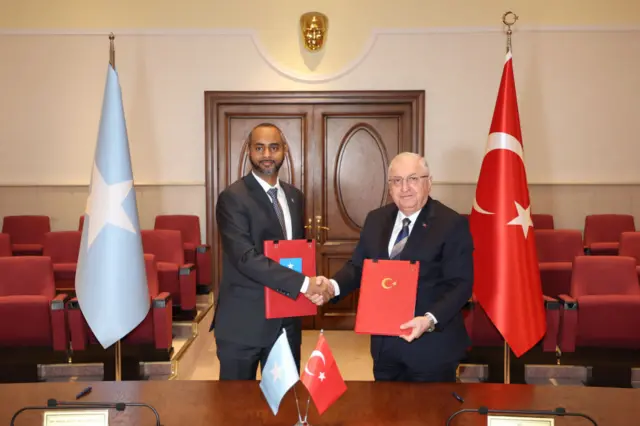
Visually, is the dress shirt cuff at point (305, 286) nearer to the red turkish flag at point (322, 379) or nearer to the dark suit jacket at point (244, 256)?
the dark suit jacket at point (244, 256)

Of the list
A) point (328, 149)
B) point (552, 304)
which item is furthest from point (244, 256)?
point (328, 149)

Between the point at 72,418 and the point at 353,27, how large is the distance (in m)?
5.38

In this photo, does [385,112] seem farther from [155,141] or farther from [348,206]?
[155,141]

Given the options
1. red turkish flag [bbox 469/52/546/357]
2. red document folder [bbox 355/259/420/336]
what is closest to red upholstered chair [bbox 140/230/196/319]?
red turkish flag [bbox 469/52/546/357]

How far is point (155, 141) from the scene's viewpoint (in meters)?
6.43

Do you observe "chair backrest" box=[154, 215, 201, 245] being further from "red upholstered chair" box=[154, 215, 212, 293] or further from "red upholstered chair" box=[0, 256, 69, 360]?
"red upholstered chair" box=[0, 256, 69, 360]

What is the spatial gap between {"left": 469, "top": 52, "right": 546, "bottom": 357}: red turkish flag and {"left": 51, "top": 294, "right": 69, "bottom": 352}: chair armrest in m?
2.40

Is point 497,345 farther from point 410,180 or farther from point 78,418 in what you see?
point 78,418

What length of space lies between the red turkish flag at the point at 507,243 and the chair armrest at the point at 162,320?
1.93 m

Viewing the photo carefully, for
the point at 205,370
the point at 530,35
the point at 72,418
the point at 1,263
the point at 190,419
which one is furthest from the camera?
the point at 530,35

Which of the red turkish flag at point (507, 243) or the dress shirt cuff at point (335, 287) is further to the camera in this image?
the red turkish flag at point (507, 243)

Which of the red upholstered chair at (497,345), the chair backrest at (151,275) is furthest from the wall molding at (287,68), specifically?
the red upholstered chair at (497,345)

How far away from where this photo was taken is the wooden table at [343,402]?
175 cm

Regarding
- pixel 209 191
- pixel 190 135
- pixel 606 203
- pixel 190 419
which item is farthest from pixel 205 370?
pixel 606 203
